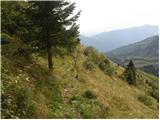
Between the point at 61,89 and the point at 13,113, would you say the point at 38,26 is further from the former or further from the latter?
the point at 13,113

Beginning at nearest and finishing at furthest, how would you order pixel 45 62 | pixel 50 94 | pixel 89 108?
pixel 50 94 < pixel 89 108 < pixel 45 62

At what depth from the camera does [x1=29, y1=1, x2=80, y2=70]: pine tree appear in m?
19.9

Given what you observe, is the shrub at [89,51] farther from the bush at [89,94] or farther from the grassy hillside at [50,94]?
the bush at [89,94]

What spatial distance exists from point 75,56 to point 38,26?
1435cm

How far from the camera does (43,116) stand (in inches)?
565

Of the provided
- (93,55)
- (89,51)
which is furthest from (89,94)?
(89,51)

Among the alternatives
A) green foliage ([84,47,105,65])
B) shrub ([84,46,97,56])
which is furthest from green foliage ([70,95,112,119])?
shrub ([84,46,97,56])

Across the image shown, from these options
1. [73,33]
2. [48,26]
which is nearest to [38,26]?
[48,26]

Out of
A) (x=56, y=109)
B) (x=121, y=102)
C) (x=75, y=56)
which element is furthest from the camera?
(x=75, y=56)

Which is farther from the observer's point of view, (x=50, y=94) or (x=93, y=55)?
(x=93, y=55)

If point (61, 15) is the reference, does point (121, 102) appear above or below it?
below

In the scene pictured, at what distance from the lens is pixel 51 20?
19984mm

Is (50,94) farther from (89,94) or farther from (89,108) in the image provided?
(89,94)

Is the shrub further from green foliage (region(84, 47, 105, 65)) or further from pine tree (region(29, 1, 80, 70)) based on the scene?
pine tree (region(29, 1, 80, 70))
